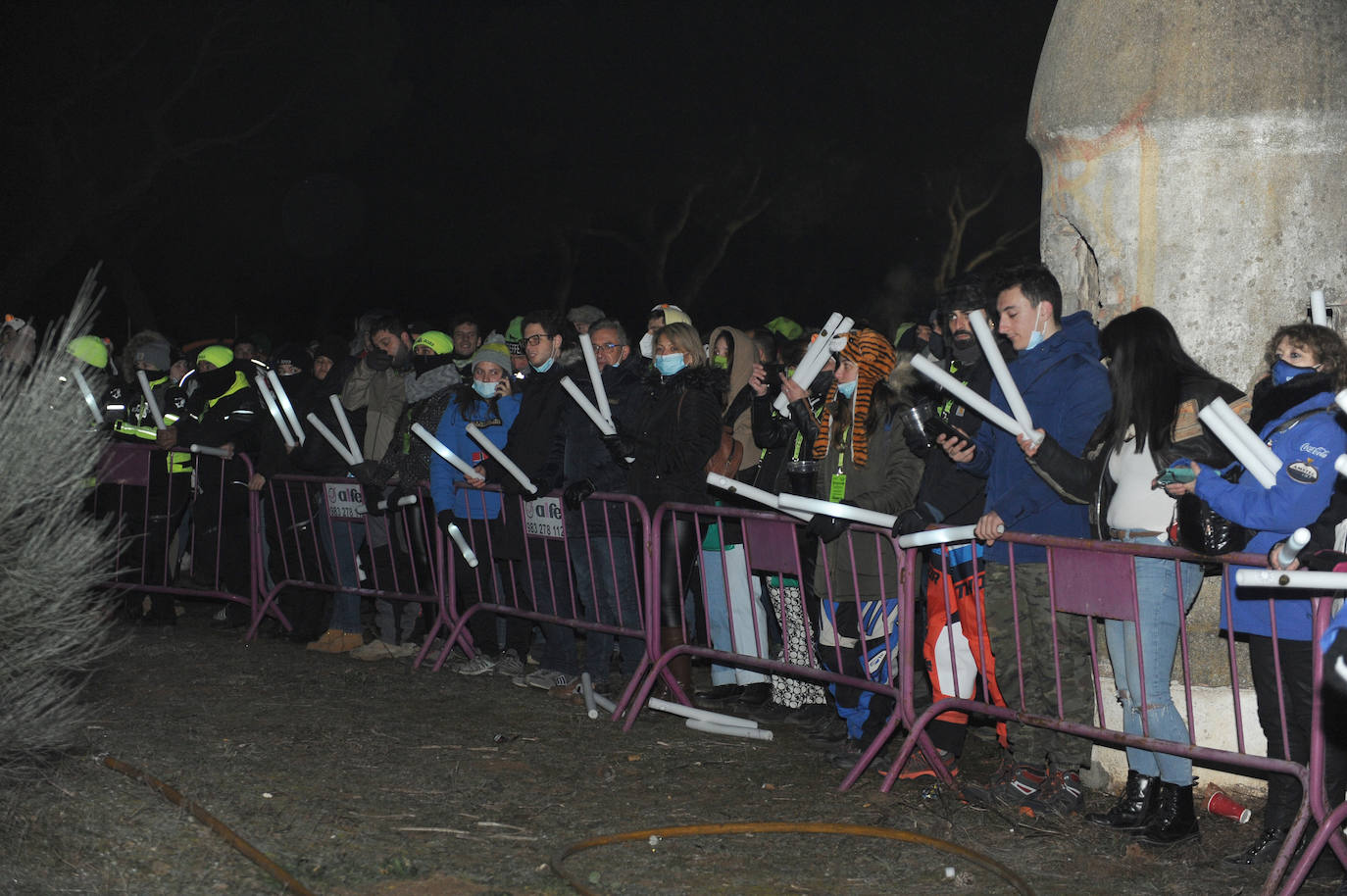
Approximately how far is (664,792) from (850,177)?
4303cm

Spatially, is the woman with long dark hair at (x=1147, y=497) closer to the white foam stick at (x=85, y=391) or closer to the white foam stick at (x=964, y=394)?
the white foam stick at (x=964, y=394)

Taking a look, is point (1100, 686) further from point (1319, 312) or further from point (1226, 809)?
point (1319, 312)

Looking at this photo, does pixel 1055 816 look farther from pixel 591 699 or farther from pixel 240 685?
pixel 240 685

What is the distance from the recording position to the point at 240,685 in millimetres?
8711

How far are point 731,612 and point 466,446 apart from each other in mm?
2063

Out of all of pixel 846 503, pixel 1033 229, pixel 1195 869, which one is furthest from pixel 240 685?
pixel 1033 229

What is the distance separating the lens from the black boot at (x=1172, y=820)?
5.73 m

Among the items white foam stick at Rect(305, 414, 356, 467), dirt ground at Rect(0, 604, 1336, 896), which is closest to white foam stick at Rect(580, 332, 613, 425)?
dirt ground at Rect(0, 604, 1336, 896)

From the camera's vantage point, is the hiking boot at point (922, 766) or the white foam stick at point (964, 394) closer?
the white foam stick at point (964, 394)

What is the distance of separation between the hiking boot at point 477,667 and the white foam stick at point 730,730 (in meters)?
1.80

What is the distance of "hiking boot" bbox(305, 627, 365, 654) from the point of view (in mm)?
9797

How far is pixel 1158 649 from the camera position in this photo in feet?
18.7

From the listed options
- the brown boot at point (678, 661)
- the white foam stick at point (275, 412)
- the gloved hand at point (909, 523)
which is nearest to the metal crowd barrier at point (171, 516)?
the white foam stick at point (275, 412)

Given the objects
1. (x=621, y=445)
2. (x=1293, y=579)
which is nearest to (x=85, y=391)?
(x=621, y=445)
